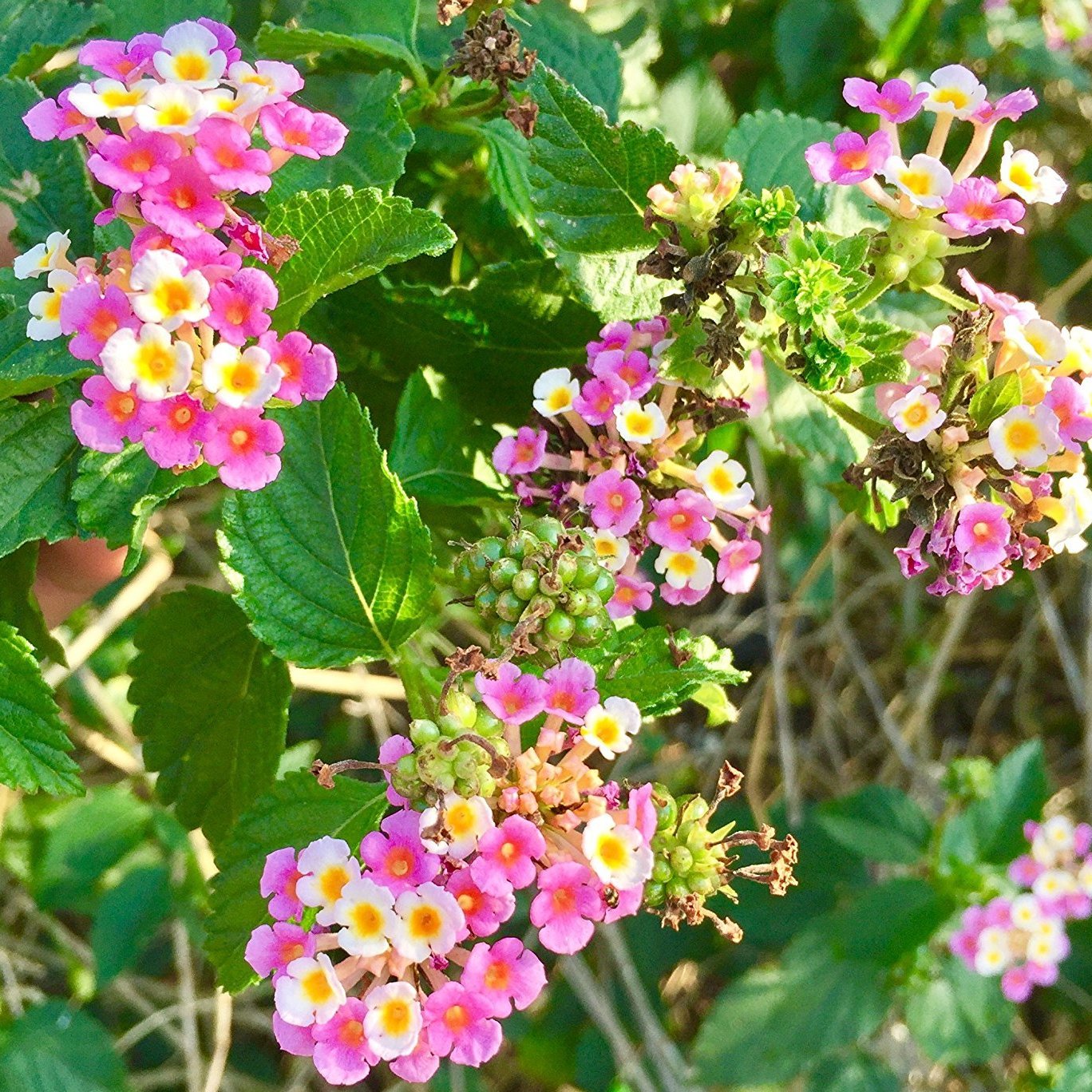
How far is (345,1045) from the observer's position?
2.52 feet

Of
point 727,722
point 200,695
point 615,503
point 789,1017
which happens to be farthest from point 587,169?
point 789,1017

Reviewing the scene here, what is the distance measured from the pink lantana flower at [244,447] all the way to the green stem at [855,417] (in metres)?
0.49

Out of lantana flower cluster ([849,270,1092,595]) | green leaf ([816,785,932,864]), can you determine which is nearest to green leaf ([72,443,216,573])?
lantana flower cluster ([849,270,1092,595])

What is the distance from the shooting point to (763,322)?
98 cm

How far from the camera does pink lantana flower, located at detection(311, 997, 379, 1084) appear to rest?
0.76m

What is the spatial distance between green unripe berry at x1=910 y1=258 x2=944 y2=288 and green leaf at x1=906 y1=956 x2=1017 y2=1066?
4.55 feet

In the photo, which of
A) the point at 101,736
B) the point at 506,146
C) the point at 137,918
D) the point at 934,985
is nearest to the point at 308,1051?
the point at 506,146

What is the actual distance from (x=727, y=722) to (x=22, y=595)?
1159 millimetres

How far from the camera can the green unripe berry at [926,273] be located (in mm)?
943

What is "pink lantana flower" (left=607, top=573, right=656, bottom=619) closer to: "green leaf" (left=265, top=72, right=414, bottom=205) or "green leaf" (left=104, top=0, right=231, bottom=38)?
"green leaf" (left=265, top=72, right=414, bottom=205)

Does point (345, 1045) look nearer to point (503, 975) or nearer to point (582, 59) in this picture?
point (503, 975)

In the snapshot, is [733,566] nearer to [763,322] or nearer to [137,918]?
[763,322]

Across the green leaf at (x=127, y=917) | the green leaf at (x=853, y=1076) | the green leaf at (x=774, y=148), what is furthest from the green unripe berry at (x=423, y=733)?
the green leaf at (x=853, y=1076)

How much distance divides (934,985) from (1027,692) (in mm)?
907
